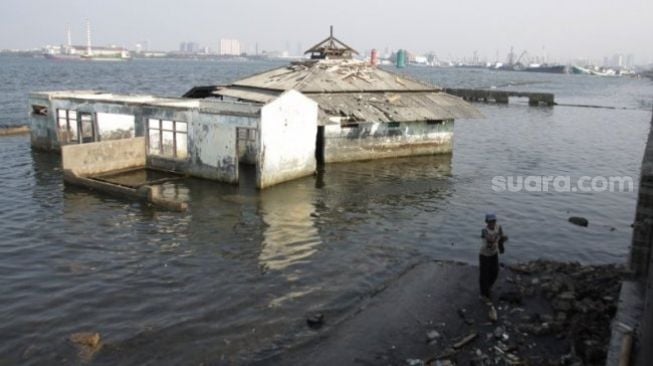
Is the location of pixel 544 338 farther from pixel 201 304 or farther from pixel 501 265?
pixel 201 304

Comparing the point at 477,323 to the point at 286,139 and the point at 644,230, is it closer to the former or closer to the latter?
the point at 644,230

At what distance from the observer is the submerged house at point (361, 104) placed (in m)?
27.2

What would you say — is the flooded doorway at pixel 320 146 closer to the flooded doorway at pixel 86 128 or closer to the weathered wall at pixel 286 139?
the weathered wall at pixel 286 139

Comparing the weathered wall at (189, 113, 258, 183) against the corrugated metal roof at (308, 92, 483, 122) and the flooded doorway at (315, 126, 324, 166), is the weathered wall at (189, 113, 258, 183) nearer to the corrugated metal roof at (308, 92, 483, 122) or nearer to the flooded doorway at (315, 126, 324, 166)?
the corrugated metal roof at (308, 92, 483, 122)

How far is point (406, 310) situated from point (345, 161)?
16.7m

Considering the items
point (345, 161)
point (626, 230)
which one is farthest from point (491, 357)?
point (345, 161)

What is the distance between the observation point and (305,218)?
61.3ft

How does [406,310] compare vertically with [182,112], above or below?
below

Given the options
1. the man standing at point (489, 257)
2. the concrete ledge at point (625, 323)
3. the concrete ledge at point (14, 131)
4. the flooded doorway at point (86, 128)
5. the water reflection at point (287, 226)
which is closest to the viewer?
the concrete ledge at point (625, 323)

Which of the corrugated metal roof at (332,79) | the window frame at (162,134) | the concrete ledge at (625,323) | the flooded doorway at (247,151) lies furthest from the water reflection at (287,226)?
the corrugated metal roof at (332,79)

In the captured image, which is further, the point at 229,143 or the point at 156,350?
the point at 229,143

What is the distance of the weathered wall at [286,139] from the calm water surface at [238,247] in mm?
678

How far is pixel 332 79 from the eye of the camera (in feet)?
100

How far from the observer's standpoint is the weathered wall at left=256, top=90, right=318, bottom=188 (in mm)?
21234
